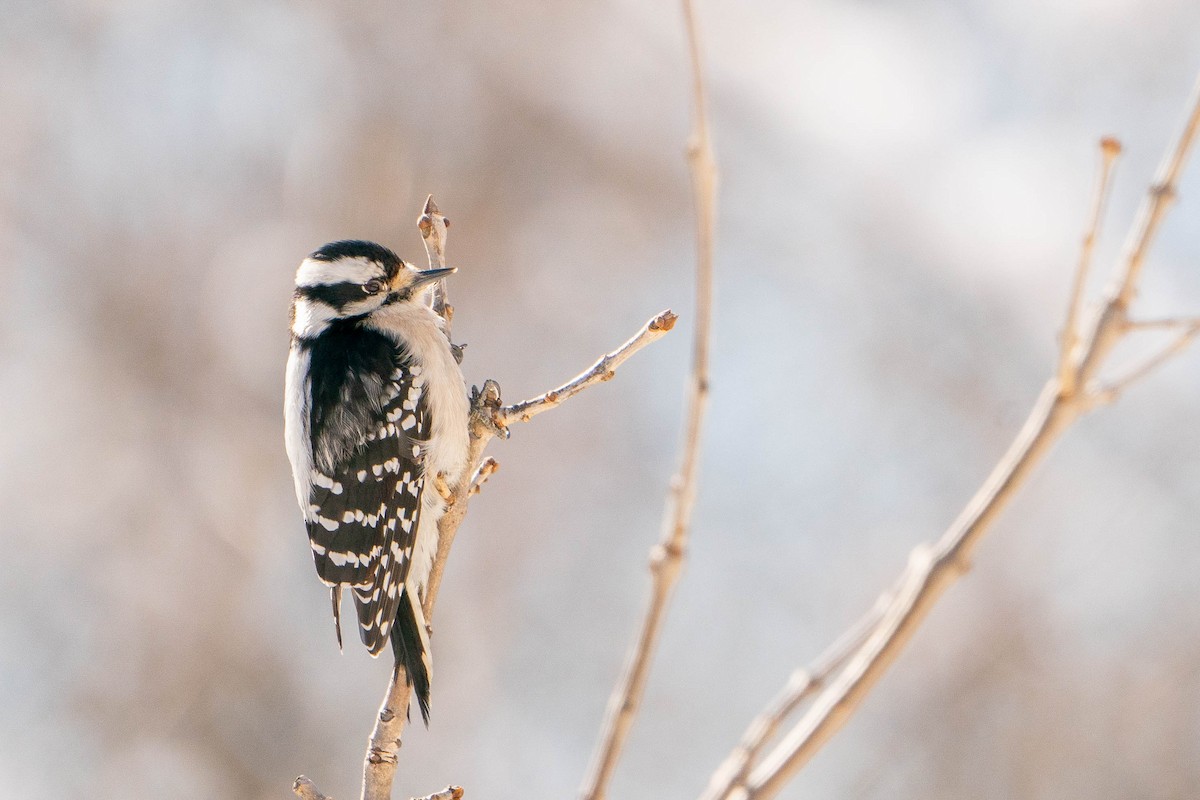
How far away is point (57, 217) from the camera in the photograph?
775 cm

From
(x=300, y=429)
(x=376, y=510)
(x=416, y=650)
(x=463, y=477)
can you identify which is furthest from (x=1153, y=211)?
(x=300, y=429)

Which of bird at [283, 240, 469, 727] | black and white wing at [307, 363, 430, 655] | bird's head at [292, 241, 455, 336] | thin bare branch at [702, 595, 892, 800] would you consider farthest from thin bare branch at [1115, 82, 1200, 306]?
bird's head at [292, 241, 455, 336]

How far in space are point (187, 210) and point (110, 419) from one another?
1.49 metres

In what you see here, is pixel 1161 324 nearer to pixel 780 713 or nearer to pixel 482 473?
pixel 780 713

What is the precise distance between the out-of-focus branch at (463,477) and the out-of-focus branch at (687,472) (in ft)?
0.57

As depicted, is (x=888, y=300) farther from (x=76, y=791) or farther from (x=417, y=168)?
(x=76, y=791)

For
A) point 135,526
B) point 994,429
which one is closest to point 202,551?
point 135,526

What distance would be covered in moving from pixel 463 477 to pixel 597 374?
30.3 inches

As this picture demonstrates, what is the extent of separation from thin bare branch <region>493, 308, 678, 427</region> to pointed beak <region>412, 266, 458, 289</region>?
0.42 m

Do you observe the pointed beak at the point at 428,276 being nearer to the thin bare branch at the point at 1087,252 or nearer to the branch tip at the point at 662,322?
the branch tip at the point at 662,322

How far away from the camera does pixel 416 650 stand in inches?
118

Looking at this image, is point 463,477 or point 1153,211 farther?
point 463,477

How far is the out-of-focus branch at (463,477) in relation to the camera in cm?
209

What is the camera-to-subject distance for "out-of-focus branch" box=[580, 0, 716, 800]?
1.79 metres
